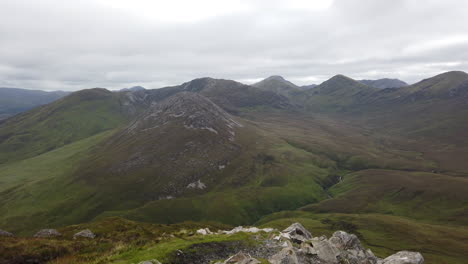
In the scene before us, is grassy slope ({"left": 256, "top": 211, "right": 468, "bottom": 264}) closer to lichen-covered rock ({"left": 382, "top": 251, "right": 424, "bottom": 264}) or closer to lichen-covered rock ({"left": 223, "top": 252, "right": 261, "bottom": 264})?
lichen-covered rock ({"left": 382, "top": 251, "right": 424, "bottom": 264})

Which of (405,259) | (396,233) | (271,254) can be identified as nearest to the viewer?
(271,254)

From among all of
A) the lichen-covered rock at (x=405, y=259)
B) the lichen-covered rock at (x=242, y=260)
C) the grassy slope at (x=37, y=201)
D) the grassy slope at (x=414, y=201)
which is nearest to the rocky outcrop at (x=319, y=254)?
the lichen-covered rock at (x=405, y=259)

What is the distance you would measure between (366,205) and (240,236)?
585 ft

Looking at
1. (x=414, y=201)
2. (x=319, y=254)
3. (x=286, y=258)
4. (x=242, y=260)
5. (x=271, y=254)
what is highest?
(x=242, y=260)

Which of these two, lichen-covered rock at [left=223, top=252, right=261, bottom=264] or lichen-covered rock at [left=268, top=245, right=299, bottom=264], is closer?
lichen-covered rock at [left=223, top=252, right=261, bottom=264]

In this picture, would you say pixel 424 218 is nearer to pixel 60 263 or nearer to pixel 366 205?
pixel 366 205

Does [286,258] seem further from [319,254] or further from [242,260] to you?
[319,254]

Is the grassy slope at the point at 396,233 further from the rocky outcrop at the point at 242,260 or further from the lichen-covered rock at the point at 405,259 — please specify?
the rocky outcrop at the point at 242,260

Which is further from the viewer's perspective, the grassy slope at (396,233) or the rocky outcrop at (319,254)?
the grassy slope at (396,233)

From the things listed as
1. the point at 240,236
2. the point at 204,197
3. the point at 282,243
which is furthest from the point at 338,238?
the point at 204,197

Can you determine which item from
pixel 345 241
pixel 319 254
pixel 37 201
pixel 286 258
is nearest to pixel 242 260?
pixel 286 258

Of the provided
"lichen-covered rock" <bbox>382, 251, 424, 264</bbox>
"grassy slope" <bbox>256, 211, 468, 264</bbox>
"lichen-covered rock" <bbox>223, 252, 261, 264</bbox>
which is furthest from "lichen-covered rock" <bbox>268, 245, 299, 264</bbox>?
"grassy slope" <bbox>256, 211, 468, 264</bbox>

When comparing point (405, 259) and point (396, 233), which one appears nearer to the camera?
point (405, 259)

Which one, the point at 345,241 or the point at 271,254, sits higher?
the point at 271,254
